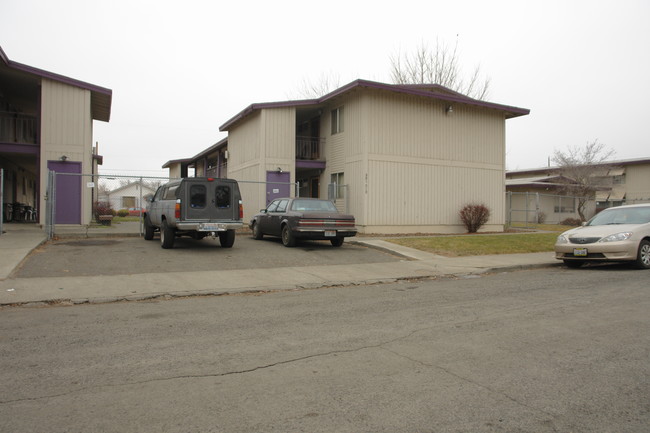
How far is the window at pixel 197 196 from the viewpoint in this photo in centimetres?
1306

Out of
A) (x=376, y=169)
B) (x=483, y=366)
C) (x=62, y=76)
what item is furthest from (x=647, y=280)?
(x=62, y=76)

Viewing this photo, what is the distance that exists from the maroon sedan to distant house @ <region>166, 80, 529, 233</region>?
407 cm

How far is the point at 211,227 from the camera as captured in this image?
516 inches

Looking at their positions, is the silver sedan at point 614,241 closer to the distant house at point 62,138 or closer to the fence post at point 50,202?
the fence post at point 50,202

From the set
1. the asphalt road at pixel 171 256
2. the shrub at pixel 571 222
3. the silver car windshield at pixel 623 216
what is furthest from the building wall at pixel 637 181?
the asphalt road at pixel 171 256

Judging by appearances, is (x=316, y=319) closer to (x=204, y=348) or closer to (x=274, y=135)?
(x=204, y=348)

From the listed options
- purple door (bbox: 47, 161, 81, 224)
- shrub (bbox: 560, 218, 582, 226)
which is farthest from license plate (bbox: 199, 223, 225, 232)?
shrub (bbox: 560, 218, 582, 226)

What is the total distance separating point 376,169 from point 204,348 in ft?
49.8

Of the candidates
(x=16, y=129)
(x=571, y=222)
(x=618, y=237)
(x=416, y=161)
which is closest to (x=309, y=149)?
(x=416, y=161)

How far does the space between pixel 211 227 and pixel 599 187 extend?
1330 inches

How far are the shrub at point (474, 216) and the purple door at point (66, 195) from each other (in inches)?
624

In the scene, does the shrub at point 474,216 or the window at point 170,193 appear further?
the shrub at point 474,216

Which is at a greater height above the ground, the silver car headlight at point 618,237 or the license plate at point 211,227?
the license plate at point 211,227

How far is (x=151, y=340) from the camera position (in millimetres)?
5262
